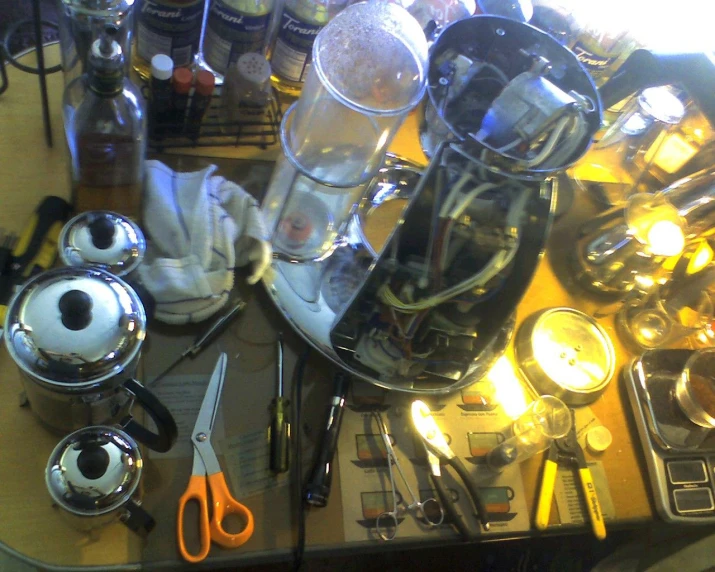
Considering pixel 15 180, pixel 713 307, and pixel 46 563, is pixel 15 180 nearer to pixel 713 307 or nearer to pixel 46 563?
pixel 46 563

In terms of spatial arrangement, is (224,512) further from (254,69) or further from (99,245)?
(254,69)

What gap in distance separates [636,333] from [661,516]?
0.79ft

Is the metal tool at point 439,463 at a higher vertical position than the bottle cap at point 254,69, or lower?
lower

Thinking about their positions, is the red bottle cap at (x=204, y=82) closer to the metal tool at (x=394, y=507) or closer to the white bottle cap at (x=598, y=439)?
the metal tool at (x=394, y=507)

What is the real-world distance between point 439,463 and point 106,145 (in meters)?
0.49

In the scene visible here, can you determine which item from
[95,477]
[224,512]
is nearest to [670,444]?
[224,512]

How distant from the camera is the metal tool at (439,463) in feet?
2.15

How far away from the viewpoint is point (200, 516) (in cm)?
59

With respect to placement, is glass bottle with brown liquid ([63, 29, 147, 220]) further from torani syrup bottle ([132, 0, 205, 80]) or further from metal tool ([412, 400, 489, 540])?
metal tool ([412, 400, 489, 540])

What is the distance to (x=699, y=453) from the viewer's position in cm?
78

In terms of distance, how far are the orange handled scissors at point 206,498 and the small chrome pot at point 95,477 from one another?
55 millimetres

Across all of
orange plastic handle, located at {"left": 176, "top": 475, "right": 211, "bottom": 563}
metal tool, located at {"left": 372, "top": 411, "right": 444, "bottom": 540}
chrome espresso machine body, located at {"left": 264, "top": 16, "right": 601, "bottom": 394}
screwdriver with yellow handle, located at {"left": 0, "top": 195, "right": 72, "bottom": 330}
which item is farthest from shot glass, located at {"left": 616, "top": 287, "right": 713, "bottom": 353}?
screwdriver with yellow handle, located at {"left": 0, "top": 195, "right": 72, "bottom": 330}

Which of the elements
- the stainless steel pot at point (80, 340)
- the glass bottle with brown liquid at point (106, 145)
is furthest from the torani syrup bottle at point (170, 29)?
the stainless steel pot at point (80, 340)

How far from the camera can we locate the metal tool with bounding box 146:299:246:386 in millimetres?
660
